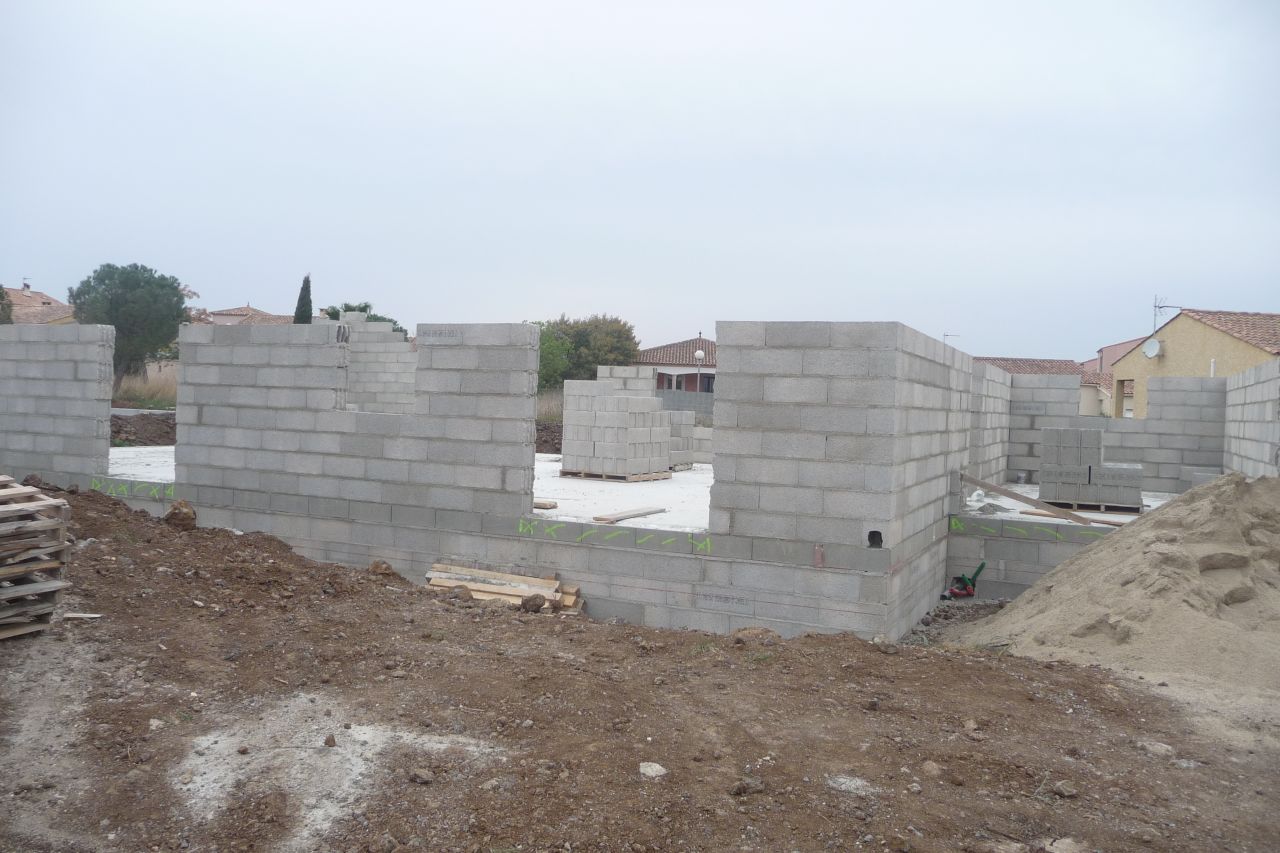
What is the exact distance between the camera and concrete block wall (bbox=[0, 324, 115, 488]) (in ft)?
36.6

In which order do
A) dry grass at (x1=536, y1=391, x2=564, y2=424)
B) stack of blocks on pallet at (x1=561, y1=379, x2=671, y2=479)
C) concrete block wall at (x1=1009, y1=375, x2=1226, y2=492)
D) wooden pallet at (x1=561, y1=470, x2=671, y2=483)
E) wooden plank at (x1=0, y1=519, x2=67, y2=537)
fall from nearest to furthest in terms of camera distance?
wooden plank at (x1=0, y1=519, x2=67, y2=537)
concrete block wall at (x1=1009, y1=375, x2=1226, y2=492)
stack of blocks on pallet at (x1=561, y1=379, x2=671, y2=479)
wooden pallet at (x1=561, y1=470, x2=671, y2=483)
dry grass at (x1=536, y1=391, x2=564, y2=424)

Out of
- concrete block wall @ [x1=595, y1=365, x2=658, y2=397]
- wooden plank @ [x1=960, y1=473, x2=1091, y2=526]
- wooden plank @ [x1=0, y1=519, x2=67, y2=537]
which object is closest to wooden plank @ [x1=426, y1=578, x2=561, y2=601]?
wooden plank @ [x1=0, y1=519, x2=67, y2=537]

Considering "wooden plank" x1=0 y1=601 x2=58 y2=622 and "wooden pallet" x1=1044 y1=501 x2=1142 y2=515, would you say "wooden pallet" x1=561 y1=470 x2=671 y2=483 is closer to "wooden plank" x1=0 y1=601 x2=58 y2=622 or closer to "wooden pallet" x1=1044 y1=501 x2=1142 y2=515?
"wooden pallet" x1=1044 y1=501 x2=1142 y2=515

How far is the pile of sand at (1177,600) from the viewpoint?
6141 mm

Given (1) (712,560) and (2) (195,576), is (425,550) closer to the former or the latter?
(2) (195,576)

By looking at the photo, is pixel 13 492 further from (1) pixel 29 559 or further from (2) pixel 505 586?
(2) pixel 505 586

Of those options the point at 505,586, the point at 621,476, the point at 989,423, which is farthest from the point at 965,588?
the point at 621,476

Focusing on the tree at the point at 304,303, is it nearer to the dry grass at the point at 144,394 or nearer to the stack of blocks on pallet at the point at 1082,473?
the dry grass at the point at 144,394

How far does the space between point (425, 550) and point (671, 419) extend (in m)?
8.37

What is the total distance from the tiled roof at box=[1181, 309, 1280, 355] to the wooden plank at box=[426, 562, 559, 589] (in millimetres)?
23162

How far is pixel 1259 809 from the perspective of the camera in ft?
13.4

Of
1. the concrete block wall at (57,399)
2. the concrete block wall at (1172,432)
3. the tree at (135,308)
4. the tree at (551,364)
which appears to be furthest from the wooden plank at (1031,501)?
the tree at (551,364)

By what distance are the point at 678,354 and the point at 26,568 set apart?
1934 inches

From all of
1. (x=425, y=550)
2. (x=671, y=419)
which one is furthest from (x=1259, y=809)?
(x=671, y=419)
